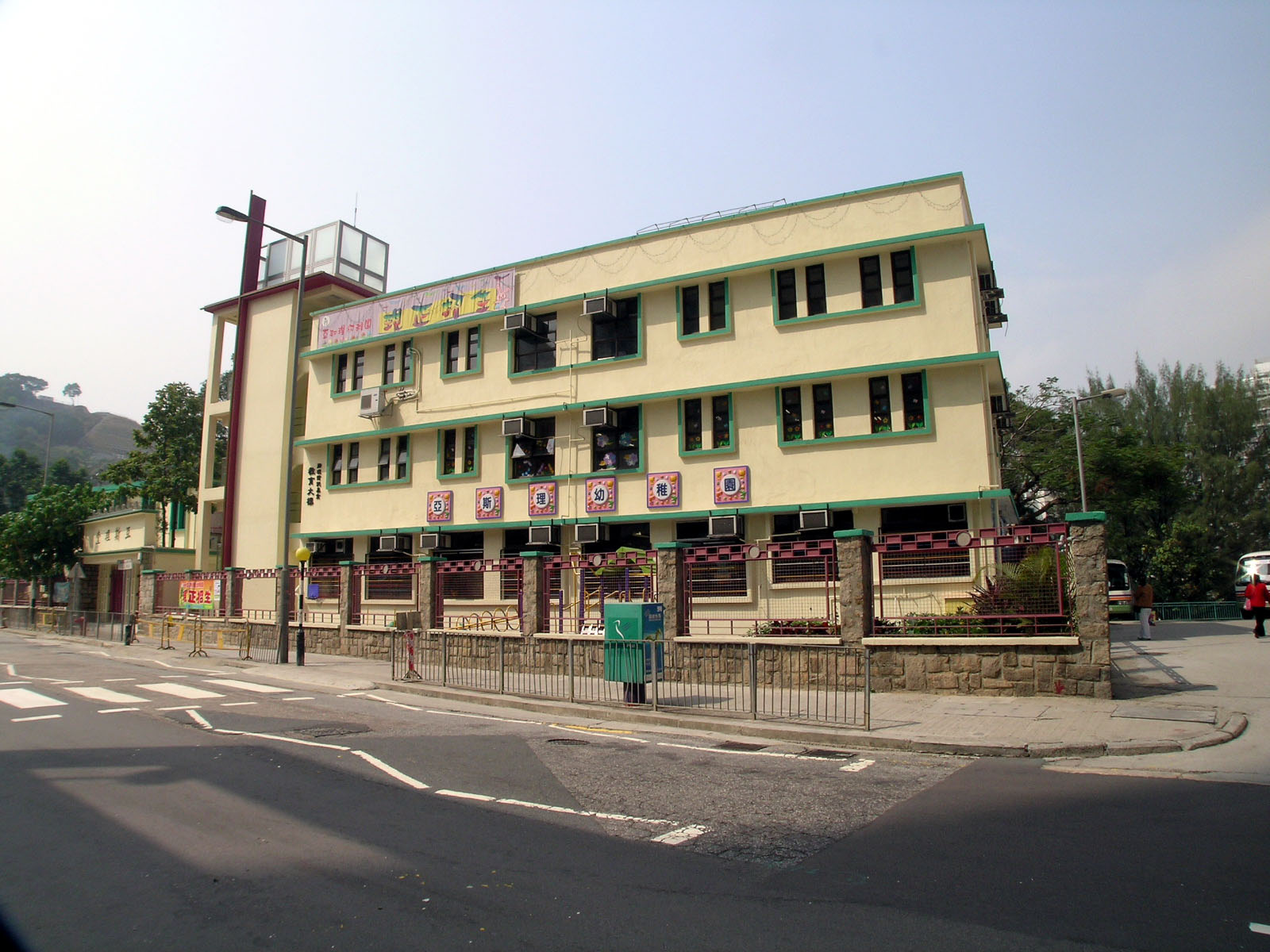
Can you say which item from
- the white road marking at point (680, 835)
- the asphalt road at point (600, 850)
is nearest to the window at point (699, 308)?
the asphalt road at point (600, 850)

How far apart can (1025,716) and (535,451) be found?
17.5 m

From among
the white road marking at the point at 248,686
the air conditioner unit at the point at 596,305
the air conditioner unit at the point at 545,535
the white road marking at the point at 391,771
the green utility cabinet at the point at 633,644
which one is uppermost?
the air conditioner unit at the point at 596,305

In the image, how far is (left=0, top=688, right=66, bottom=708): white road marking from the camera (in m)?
13.4

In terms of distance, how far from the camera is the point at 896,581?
18125 mm

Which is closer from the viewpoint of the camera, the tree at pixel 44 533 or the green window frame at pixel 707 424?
the green window frame at pixel 707 424

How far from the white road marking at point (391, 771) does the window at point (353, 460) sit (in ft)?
72.7

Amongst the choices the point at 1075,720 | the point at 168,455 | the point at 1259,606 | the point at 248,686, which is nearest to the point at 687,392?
the point at 248,686

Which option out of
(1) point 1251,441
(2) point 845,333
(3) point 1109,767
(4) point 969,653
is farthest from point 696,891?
(1) point 1251,441

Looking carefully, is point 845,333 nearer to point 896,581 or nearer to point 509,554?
point 896,581

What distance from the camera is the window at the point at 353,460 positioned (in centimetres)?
3038

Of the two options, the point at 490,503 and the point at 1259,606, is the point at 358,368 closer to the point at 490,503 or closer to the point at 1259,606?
the point at 490,503

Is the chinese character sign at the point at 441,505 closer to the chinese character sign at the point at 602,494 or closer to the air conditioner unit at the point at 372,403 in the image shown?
the air conditioner unit at the point at 372,403

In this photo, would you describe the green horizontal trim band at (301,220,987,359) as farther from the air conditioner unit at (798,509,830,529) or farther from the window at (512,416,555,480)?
the air conditioner unit at (798,509,830,529)

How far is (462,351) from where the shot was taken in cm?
2803
